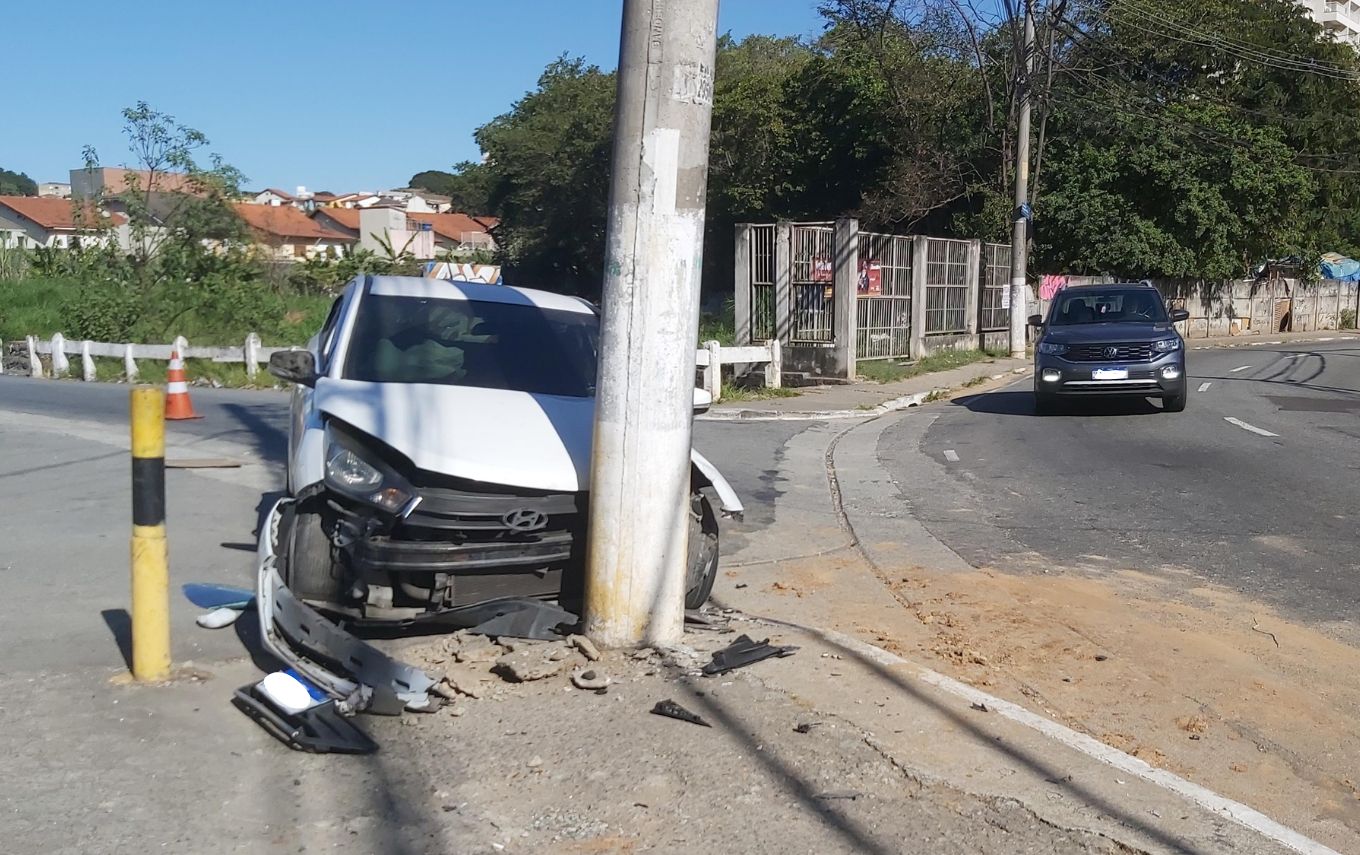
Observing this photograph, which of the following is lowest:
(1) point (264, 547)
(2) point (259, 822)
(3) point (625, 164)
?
(2) point (259, 822)

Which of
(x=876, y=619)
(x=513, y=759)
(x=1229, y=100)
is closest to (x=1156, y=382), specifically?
(x=876, y=619)

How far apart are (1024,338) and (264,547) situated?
25621 mm

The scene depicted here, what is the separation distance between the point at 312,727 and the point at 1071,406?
14336 mm

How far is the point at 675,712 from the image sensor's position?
15.0ft

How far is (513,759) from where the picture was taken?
428 centimetres

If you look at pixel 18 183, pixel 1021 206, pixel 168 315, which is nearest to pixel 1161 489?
pixel 1021 206

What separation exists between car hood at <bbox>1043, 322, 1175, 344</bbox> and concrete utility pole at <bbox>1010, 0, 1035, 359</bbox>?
1137 centimetres

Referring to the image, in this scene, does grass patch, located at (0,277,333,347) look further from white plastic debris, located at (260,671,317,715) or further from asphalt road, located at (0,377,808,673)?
white plastic debris, located at (260,671,317,715)

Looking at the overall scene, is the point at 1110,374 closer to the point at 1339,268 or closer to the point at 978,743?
the point at 978,743

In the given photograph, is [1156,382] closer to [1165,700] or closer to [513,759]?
[1165,700]

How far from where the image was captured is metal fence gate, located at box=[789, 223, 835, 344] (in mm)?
21516

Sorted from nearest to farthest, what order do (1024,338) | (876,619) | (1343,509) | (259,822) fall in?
(259,822)
(876,619)
(1343,509)
(1024,338)

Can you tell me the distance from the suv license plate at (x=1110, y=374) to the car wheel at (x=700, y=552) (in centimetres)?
1082

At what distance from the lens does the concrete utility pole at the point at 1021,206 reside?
2764cm
